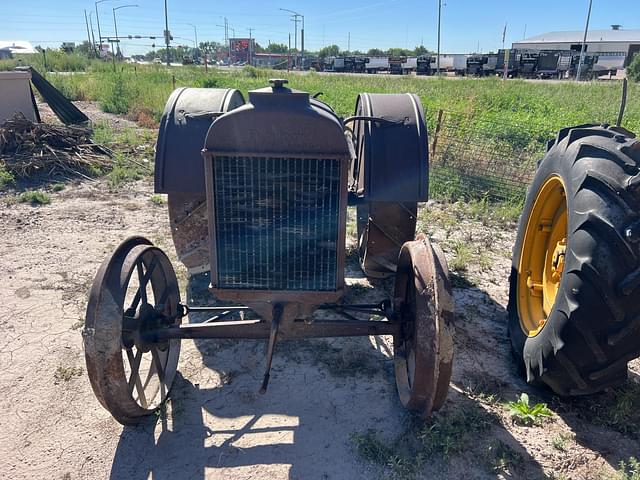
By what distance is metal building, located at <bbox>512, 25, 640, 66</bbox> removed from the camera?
59938 millimetres

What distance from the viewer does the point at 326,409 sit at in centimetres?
330

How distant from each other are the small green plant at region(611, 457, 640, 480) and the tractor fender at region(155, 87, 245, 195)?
321cm

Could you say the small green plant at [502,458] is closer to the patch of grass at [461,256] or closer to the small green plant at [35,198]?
the patch of grass at [461,256]

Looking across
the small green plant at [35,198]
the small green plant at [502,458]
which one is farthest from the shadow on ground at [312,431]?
the small green plant at [35,198]

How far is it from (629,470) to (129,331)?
287 cm

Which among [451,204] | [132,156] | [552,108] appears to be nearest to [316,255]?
[451,204]

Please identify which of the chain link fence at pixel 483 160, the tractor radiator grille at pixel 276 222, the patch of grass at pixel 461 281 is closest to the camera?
the tractor radiator grille at pixel 276 222

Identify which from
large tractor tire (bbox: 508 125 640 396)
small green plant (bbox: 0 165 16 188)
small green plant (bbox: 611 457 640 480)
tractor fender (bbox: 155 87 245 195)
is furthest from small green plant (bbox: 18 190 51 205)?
small green plant (bbox: 611 457 640 480)

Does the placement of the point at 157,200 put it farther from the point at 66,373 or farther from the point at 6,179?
the point at 66,373

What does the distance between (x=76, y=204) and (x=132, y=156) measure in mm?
2544

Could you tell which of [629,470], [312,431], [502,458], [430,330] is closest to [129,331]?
[312,431]

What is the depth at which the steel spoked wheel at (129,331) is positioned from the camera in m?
2.70

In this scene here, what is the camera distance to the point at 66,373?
143 inches

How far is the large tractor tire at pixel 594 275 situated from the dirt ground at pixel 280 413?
36 centimetres
